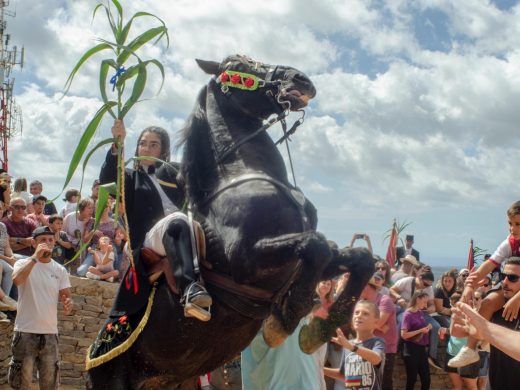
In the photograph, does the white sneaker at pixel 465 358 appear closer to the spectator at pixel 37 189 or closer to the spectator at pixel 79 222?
the spectator at pixel 79 222

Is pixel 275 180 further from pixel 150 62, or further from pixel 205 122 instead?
pixel 150 62

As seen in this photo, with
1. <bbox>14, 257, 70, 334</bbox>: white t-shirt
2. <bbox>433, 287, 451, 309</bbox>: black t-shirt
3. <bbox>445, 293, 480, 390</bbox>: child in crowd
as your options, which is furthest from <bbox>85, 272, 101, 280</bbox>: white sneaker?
<bbox>433, 287, 451, 309</bbox>: black t-shirt

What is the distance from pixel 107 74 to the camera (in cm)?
485

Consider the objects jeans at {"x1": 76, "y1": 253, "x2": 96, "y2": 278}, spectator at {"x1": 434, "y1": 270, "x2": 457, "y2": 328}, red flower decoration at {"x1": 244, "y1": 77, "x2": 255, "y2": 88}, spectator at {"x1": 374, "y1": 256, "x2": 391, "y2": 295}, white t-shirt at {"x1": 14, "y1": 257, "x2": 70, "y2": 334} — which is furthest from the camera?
spectator at {"x1": 434, "y1": 270, "x2": 457, "y2": 328}

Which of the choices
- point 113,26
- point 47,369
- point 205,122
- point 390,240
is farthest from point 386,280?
point 113,26

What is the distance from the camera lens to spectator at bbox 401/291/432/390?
1103 centimetres

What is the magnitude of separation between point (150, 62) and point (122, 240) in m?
6.75

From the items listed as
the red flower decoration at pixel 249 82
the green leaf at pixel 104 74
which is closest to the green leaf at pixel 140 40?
the green leaf at pixel 104 74

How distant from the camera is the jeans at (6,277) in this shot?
966 cm

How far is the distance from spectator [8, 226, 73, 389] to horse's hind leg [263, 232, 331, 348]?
4642mm

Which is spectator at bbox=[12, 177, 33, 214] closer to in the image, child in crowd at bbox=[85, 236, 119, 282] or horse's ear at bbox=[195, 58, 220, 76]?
child in crowd at bbox=[85, 236, 119, 282]

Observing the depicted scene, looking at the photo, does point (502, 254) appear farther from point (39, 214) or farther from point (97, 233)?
point (39, 214)

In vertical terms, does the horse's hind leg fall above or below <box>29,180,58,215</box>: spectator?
below

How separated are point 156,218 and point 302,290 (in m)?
1.38
